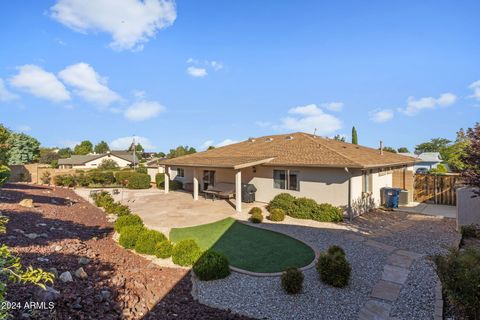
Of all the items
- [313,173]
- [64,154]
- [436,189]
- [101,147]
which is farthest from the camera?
[101,147]

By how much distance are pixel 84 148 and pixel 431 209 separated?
10968cm

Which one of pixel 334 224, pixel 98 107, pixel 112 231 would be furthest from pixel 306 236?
pixel 98 107

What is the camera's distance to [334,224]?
12156mm

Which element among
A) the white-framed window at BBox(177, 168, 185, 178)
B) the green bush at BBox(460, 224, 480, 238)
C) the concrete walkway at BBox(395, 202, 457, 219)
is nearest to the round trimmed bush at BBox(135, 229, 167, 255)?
the green bush at BBox(460, 224, 480, 238)

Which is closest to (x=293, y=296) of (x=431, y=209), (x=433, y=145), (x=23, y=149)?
(x=431, y=209)

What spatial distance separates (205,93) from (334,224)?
1535 cm

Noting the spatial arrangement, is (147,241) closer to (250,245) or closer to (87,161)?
(250,245)

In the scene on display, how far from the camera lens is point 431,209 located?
14.7 meters

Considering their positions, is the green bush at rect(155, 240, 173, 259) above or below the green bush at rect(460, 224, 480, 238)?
below

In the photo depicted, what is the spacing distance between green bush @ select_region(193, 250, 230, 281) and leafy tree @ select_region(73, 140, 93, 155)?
107202 mm

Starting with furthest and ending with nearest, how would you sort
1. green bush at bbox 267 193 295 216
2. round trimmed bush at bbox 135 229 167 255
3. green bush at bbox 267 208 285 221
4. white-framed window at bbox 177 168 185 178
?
1. white-framed window at bbox 177 168 185 178
2. green bush at bbox 267 193 295 216
3. green bush at bbox 267 208 285 221
4. round trimmed bush at bbox 135 229 167 255

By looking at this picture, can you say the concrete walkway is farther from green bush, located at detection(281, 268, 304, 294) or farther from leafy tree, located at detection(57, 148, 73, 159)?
leafy tree, located at detection(57, 148, 73, 159)

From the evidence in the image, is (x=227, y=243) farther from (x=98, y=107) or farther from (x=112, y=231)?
(x=98, y=107)

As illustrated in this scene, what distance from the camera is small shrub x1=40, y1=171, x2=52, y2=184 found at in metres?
27.8
